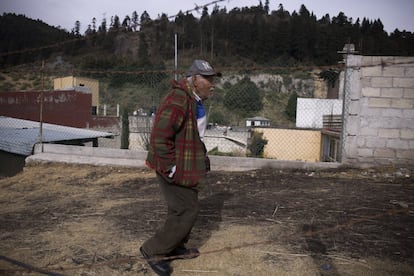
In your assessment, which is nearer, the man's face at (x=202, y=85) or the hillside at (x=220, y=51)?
the man's face at (x=202, y=85)

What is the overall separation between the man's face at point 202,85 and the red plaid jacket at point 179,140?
110 millimetres

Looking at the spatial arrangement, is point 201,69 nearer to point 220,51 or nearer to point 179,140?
point 179,140

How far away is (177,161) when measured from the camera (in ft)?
7.93

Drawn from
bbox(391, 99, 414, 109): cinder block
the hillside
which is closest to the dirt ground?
bbox(391, 99, 414, 109): cinder block

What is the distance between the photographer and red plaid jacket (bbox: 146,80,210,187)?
238 centimetres

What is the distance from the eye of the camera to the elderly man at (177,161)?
239 centimetres

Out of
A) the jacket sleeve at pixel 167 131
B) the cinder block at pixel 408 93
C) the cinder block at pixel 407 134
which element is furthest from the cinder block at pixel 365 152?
the jacket sleeve at pixel 167 131

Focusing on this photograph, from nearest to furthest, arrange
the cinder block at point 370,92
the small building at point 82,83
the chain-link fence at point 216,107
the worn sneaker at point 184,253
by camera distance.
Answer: the worn sneaker at point 184,253
the cinder block at point 370,92
the chain-link fence at point 216,107
the small building at point 82,83

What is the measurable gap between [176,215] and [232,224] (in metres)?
1.36

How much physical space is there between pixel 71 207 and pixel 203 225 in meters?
1.85

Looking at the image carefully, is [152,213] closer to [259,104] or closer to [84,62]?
[259,104]

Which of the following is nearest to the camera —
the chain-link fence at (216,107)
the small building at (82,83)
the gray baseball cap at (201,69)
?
the gray baseball cap at (201,69)

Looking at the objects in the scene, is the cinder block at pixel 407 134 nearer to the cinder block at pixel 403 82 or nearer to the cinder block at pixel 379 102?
the cinder block at pixel 379 102

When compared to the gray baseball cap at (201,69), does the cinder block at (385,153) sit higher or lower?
lower
